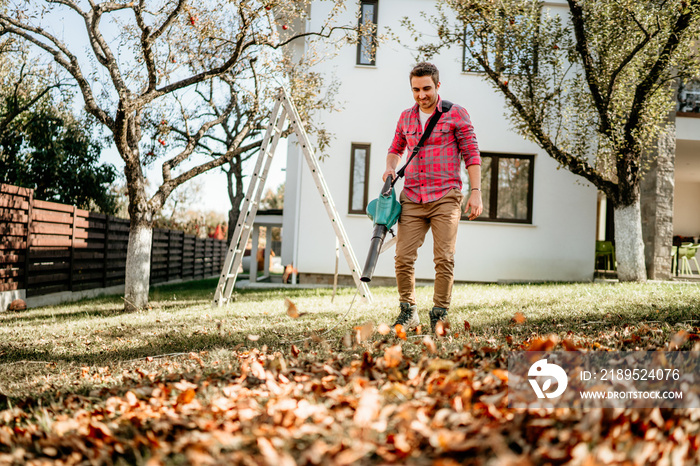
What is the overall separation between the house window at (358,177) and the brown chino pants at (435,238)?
6.99 metres

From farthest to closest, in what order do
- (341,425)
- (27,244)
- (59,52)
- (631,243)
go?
(631,243) → (27,244) → (59,52) → (341,425)

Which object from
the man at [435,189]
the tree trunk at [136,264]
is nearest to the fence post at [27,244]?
the tree trunk at [136,264]

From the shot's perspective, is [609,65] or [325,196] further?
[609,65]

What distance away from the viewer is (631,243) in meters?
8.88

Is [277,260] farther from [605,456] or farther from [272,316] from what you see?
[605,456]

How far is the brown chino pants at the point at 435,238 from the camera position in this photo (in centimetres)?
377

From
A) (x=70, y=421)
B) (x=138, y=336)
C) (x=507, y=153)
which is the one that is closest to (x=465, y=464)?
(x=70, y=421)

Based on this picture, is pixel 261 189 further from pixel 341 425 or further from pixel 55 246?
pixel 341 425

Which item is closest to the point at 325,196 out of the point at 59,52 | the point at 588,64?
the point at 59,52

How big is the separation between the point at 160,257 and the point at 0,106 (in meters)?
6.06

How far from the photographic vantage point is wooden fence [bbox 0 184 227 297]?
731 centimetres

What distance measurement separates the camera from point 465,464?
1.42 m

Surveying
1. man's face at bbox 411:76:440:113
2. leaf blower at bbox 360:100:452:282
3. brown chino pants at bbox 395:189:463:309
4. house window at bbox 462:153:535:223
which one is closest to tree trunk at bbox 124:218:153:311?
leaf blower at bbox 360:100:452:282

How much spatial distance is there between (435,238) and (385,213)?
411 mm
